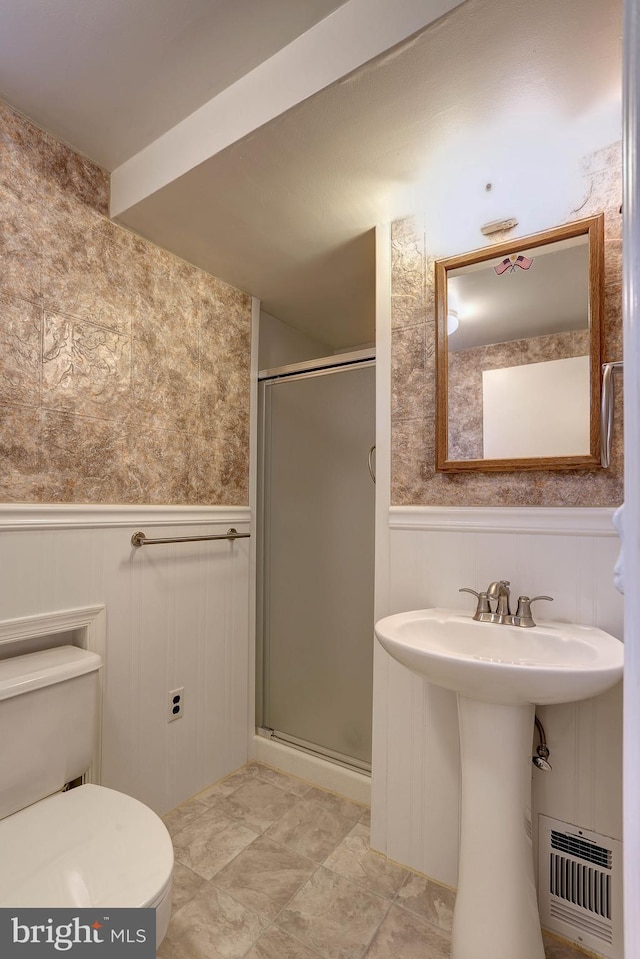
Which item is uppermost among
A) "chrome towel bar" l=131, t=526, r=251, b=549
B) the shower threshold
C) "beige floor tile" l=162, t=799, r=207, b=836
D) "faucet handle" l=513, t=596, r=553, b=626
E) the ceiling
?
the ceiling

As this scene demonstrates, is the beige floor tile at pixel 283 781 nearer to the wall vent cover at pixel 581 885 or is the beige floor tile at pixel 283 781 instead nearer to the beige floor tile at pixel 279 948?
the beige floor tile at pixel 279 948

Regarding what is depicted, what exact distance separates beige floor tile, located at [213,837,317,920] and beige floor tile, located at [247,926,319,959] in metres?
0.06

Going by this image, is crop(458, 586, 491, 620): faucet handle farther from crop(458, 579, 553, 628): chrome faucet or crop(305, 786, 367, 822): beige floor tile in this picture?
crop(305, 786, 367, 822): beige floor tile

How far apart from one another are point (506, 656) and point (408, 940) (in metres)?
0.83

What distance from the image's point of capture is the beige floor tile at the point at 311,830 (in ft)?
5.42

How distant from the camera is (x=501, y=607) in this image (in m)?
1.35

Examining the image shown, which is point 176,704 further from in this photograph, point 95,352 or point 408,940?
point 95,352

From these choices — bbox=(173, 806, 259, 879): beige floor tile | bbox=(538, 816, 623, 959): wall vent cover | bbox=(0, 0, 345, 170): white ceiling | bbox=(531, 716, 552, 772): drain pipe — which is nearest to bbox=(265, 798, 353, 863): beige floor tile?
bbox=(173, 806, 259, 879): beige floor tile

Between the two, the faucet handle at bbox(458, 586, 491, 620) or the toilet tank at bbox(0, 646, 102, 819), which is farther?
the faucet handle at bbox(458, 586, 491, 620)

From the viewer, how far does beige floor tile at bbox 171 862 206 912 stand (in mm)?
1429

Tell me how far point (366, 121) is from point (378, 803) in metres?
2.09

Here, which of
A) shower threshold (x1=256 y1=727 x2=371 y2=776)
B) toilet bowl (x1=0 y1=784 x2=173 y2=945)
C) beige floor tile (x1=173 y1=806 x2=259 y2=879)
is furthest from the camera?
shower threshold (x1=256 y1=727 x2=371 y2=776)

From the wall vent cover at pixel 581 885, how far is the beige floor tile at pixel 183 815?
120cm

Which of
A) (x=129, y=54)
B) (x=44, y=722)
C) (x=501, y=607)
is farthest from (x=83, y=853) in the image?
(x=129, y=54)
